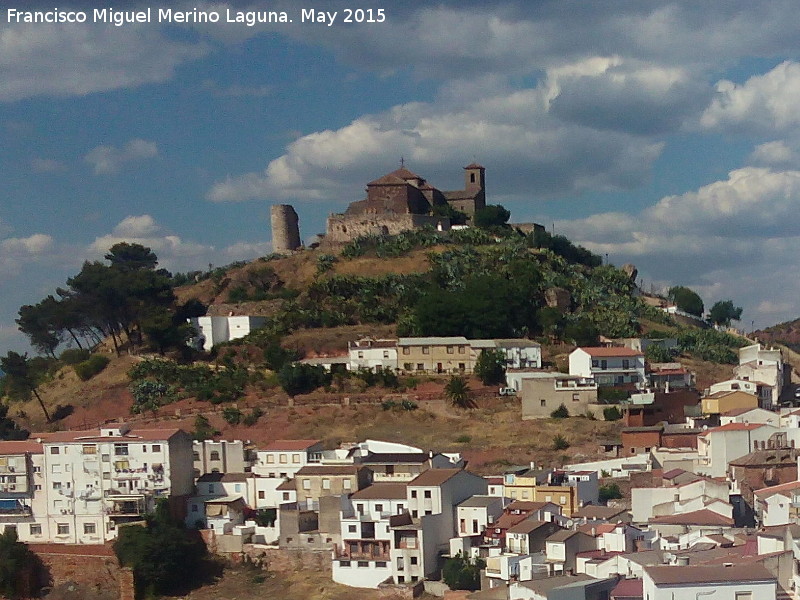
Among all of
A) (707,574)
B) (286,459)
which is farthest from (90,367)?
(707,574)

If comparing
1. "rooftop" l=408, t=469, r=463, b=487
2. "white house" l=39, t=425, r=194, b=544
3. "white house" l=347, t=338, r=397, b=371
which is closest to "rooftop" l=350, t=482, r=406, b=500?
"rooftop" l=408, t=469, r=463, b=487

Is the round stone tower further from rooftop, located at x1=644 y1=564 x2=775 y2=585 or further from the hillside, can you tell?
rooftop, located at x1=644 y1=564 x2=775 y2=585

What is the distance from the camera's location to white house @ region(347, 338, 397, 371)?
52531 millimetres

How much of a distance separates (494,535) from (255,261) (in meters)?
36.4

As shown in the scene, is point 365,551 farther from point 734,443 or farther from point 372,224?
point 372,224

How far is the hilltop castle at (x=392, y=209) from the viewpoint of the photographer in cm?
6831

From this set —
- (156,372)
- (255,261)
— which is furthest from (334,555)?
(255,261)

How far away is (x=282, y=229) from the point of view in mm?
72312

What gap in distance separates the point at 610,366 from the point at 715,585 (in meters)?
25.2

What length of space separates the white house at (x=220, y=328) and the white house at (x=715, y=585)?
35.9m

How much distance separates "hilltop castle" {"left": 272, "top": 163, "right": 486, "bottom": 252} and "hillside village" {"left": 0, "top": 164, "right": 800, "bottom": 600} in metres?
1.75

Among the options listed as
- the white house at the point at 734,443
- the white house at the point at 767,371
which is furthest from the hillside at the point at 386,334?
the white house at the point at 734,443

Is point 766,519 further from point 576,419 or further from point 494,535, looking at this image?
point 576,419

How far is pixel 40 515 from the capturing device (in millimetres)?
40719
